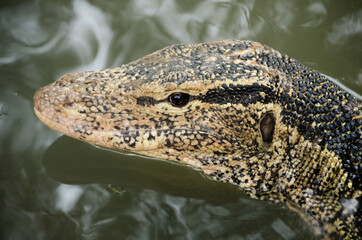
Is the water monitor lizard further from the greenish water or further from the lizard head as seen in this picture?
the greenish water

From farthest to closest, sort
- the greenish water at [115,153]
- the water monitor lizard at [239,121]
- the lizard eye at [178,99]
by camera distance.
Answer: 1. the greenish water at [115,153]
2. the lizard eye at [178,99]
3. the water monitor lizard at [239,121]

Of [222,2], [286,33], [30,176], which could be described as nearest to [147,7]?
[222,2]

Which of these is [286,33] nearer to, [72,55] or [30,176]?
[72,55]

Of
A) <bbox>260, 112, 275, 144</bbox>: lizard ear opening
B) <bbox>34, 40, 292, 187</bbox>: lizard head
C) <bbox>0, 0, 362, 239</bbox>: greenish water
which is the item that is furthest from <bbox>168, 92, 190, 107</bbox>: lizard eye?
<bbox>0, 0, 362, 239</bbox>: greenish water

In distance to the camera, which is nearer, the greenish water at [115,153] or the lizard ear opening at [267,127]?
the lizard ear opening at [267,127]

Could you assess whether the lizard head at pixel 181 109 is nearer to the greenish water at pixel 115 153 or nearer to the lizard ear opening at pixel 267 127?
the lizard ear opening at pixel 267 127

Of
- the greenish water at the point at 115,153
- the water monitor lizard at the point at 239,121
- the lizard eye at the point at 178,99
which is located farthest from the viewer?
the greenish water at the point at 115,153

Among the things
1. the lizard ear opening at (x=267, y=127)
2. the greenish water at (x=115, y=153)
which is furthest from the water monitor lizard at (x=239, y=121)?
the greenish water at (x=115, y=153)

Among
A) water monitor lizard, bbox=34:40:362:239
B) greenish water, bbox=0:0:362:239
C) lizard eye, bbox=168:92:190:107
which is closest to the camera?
water monitor lizard, bbox=34:40:362:239
